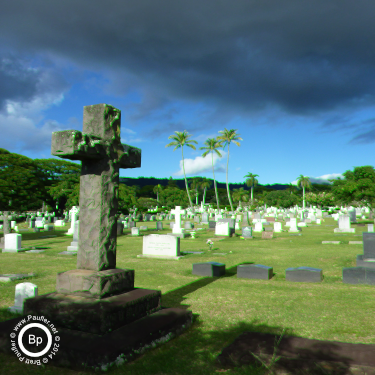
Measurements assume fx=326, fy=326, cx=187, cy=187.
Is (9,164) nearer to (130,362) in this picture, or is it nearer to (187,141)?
(130,362)

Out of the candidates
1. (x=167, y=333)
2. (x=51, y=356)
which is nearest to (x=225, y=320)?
(x=167, y=333)

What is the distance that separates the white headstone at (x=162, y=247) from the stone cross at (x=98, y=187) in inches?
340

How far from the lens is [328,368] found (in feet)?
11.6

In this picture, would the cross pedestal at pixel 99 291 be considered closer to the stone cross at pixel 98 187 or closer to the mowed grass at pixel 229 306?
the stone cross at pixel 98 187

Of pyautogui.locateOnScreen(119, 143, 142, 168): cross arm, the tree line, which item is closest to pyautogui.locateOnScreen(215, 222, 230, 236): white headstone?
the tree line

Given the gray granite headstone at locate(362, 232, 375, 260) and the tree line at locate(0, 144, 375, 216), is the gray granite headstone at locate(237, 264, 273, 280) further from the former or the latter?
the tree line at locate(0, 144, 375, 216)

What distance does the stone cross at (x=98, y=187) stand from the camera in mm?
4664

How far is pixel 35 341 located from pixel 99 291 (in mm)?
949

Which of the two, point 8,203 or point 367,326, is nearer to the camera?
point 367,326

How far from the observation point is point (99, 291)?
14.5 ft

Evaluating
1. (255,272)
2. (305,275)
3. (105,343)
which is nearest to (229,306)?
(255,272)

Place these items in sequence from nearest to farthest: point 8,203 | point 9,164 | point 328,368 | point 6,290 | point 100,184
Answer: point 328,368 < point 100,184 < point 6,290 < point 8,203 < point 9,164

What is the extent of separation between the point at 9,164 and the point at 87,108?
22.6 m

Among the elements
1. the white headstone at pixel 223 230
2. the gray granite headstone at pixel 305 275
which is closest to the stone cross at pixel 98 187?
the gray granite headstone at pixel 305 275
